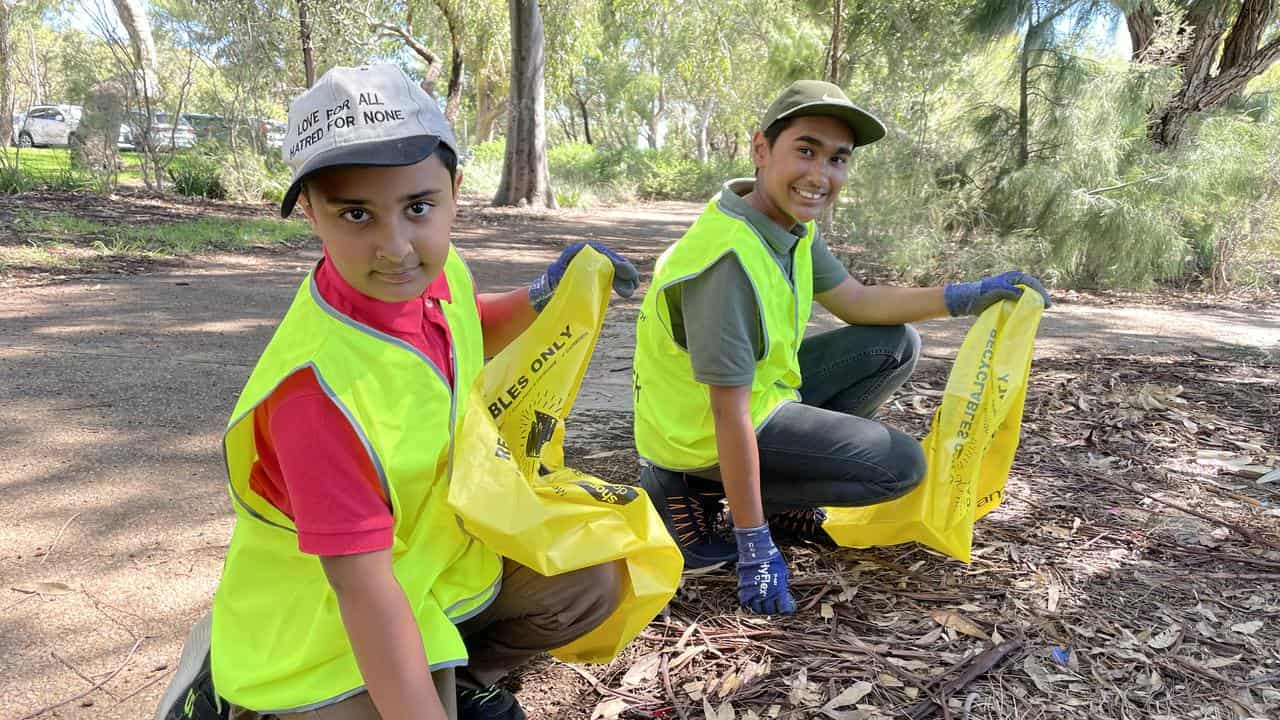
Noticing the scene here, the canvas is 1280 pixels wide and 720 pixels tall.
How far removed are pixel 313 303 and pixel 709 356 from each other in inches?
40.6

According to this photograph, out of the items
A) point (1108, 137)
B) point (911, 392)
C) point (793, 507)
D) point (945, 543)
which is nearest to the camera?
point (945, 543)

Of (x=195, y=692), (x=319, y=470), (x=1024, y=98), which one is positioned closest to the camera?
(x=319, y=470)

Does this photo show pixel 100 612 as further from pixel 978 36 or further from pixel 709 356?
pixel 978 36

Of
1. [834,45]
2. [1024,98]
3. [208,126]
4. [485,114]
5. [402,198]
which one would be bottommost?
[402,198]

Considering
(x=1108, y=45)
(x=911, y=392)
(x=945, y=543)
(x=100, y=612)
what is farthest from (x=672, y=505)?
(x=1108, y=45)

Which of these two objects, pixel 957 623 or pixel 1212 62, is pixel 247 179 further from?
pixel 957 623

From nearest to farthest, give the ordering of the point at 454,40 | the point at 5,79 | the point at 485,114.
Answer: the point at 5,79, the point at 454,40, the point at 485,114

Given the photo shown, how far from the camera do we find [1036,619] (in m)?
2.11

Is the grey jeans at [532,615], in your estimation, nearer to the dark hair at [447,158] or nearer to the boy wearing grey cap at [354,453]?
the boy wearing grey cap at [354,453]

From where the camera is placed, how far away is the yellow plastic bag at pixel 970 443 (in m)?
2.31

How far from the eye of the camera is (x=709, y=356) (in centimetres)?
210

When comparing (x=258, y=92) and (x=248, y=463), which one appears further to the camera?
(x=258, y=92)

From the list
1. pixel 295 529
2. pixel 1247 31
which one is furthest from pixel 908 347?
pixel 1247 31

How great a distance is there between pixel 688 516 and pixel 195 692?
4.42 ft
